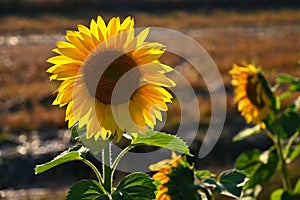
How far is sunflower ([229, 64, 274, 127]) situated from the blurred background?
1.70ft

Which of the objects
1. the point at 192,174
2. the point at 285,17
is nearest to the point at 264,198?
the point at 192,174

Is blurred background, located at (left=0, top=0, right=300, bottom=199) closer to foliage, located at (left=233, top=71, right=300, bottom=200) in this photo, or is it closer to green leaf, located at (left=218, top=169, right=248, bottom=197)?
foliage, located at (left=233, top=71, right=300, bottom=200)

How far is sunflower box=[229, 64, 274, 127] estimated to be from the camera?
248 cm

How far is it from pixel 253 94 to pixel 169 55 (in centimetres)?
1161

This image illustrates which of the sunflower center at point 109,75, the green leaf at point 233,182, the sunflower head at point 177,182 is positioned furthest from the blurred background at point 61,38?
the sunflower center at point 109,75

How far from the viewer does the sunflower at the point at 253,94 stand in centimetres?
248

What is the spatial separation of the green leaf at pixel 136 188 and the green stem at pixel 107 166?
0.7 inches

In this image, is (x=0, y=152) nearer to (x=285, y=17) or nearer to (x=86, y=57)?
(x=86, y=57)

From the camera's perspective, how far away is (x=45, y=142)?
23.2ft

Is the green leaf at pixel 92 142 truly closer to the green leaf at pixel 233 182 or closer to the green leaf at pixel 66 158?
the green leaf at pixel 66 158

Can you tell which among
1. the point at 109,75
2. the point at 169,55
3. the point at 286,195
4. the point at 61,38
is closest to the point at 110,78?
the point at 109,75

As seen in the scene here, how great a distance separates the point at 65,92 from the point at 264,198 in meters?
2.47

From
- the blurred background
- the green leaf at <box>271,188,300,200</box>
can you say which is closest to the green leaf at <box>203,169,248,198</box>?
the green leaf at <box>271,188,300,200</box>

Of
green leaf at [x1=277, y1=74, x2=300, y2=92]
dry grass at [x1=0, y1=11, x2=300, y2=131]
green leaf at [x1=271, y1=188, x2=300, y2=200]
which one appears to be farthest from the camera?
dry grass at [x1=0, y1=11, x2=300, y2=131]
